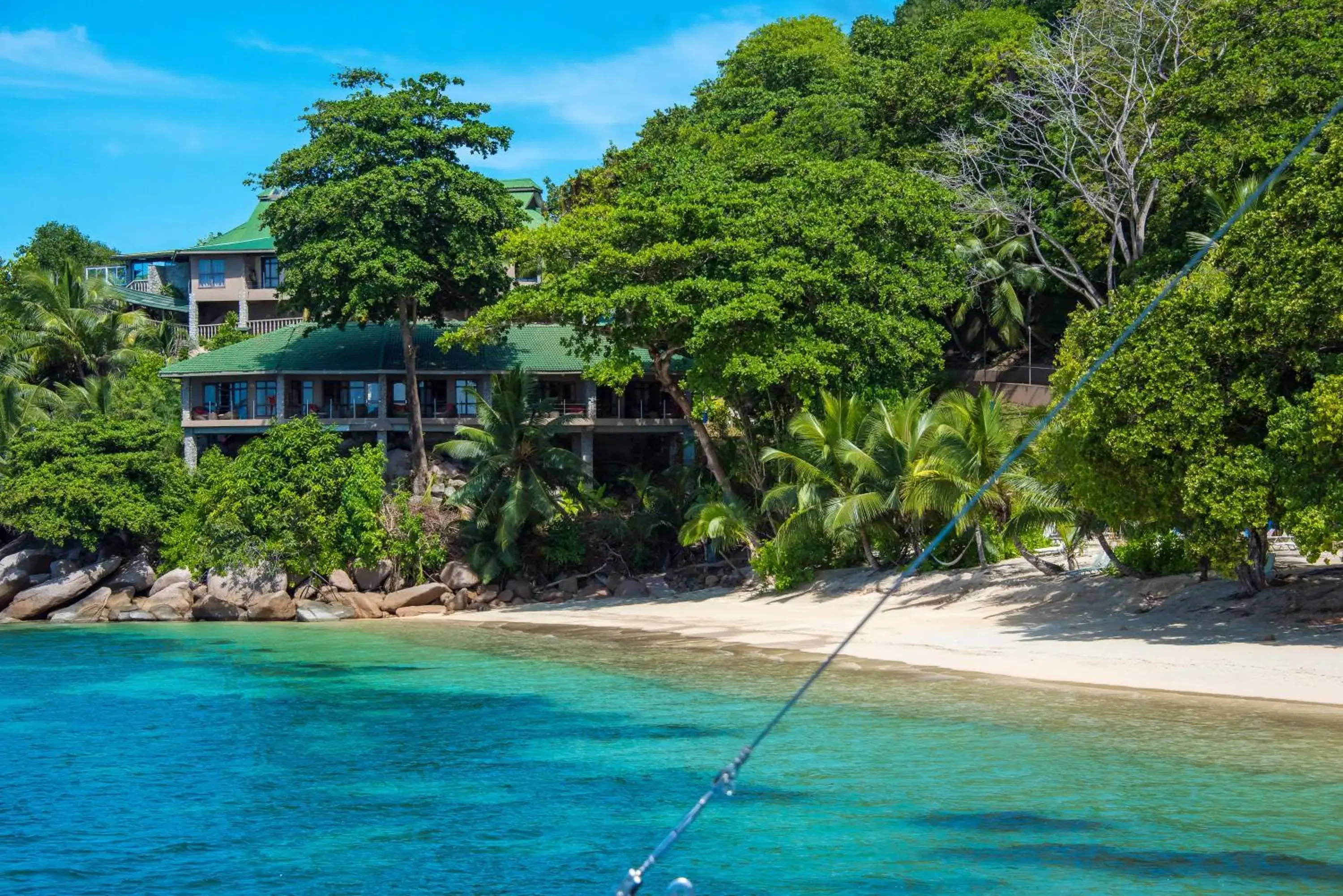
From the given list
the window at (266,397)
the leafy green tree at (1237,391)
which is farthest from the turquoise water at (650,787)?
the window at (266,397)

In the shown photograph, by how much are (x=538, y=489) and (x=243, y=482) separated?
7829 mm

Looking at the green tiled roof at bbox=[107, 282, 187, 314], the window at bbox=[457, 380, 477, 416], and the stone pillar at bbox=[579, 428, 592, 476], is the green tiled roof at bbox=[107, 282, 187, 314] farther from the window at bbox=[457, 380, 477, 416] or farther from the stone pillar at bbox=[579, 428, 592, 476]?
the stone pillar at bbox=[579, 428, 592, 476]

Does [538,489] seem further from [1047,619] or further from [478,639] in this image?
[1047,619]

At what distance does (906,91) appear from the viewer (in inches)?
1462

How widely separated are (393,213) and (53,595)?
44.7 ft

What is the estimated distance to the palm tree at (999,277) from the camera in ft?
113

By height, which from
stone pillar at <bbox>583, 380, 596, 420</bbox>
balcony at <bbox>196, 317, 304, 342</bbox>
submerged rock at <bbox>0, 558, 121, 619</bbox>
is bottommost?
submerged rock at <bbox>0, 558, 121, 619</bbox>

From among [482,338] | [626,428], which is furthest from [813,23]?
[482,338]

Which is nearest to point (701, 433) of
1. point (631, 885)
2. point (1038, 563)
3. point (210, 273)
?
point (1038, 563)

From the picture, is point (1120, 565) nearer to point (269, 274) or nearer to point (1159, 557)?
point (1159, 557)

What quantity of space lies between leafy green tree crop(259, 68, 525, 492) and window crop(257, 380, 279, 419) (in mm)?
4842

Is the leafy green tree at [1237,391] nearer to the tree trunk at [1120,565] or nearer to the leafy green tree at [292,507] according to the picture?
the tree trunk at [1120,565]

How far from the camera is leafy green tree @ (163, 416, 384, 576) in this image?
32406mm

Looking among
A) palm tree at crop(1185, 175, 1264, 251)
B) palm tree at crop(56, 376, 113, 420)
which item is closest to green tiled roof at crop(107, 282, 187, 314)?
palm tree at crop(56, 376, 113, 420)
